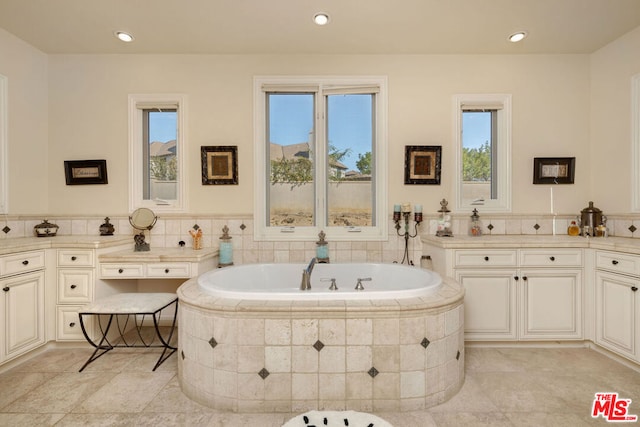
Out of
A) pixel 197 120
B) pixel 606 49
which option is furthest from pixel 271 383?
pixel 606 49

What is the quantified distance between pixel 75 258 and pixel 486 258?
3.32 metres

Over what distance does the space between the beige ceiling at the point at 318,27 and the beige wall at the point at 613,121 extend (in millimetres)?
146

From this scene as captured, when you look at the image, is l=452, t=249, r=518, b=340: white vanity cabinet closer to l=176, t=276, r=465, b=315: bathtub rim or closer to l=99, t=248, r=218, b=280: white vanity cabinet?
l=176, t=276, r=465, b=315: bathtub rim

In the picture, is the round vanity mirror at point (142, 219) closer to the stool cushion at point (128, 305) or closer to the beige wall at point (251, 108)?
the beige wall at point (251, 108)

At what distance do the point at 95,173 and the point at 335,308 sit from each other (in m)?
2.76

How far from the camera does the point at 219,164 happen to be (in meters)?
3.11

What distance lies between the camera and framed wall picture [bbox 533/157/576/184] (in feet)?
10.2

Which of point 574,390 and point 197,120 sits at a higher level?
point 197,120

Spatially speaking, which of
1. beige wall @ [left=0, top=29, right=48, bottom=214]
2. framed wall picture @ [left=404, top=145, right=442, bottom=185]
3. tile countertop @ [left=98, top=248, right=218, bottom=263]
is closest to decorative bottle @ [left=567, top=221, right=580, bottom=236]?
framed wall picture @ [left=404, top=145, right=442, bottom=185]

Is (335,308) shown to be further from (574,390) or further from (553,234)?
(553,234)

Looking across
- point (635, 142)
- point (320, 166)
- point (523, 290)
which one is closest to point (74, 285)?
point (320, 166)

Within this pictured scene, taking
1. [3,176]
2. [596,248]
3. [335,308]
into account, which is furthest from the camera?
[3,176]

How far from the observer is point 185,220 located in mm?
3127

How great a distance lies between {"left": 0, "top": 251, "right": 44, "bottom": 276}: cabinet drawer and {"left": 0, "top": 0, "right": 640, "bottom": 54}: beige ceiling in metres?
1.85
